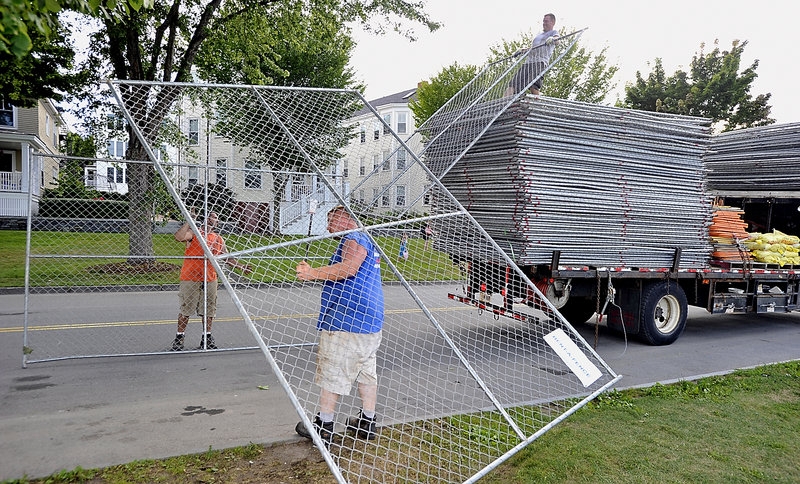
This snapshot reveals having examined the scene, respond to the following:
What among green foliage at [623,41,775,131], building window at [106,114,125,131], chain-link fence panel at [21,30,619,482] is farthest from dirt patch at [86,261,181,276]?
green foliage at [623,41,775,131]

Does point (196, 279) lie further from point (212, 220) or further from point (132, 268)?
point (132, 268)

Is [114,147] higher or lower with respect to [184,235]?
higher

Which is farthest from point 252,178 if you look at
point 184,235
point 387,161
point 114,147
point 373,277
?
point 114,147

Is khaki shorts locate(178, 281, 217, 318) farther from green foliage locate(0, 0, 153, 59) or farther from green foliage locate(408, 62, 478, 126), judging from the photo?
green foliage locate(408, 62, 478, 126)

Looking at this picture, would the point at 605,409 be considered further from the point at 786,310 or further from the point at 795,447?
the point at 786,310

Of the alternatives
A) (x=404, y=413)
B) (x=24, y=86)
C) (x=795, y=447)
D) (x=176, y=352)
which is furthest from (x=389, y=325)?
(x=24, y=86)

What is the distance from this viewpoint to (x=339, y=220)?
160 inches

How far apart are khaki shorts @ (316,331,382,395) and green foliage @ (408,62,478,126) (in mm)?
19441

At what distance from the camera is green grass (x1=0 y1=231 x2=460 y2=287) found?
5672 millimetres

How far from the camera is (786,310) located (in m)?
8.55

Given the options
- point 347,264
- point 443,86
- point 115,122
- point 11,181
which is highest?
point 443,86

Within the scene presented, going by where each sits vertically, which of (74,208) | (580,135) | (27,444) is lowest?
(27,444)

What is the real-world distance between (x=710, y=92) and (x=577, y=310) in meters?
22.0

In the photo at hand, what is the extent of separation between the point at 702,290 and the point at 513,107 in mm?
4401
